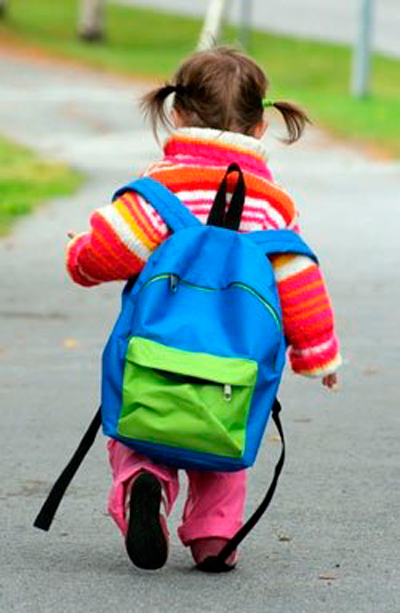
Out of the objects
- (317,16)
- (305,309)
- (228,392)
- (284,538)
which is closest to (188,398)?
(228,392)

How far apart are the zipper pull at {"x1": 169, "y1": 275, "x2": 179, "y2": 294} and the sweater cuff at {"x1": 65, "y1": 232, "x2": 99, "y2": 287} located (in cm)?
33

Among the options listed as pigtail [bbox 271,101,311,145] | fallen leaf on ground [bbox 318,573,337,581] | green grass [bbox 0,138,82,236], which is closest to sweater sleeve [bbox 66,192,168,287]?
pigtail [bbox 271,101,311,145]

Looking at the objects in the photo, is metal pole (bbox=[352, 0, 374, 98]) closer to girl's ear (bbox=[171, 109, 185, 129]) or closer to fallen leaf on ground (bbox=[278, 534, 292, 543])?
fallen leaf on ground (bbox=[278, 534, 292, 543])

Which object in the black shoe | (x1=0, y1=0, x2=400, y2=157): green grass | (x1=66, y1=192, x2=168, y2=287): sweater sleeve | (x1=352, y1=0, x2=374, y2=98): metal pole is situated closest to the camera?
the black shoe

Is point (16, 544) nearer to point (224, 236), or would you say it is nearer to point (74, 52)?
point (224, 236)

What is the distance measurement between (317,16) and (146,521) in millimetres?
41801

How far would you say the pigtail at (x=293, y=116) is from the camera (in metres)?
5.58

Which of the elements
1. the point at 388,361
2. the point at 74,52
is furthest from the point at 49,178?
the point at 74,52

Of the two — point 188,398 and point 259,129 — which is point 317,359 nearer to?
point 188,398

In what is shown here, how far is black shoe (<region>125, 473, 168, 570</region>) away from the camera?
5.26m

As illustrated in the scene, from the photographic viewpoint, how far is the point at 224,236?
207 inches

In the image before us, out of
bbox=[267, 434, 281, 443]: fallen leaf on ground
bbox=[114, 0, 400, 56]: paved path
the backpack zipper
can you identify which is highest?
the backpack zipper

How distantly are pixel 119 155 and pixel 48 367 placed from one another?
13.6 m

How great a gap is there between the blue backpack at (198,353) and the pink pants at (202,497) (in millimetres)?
171
